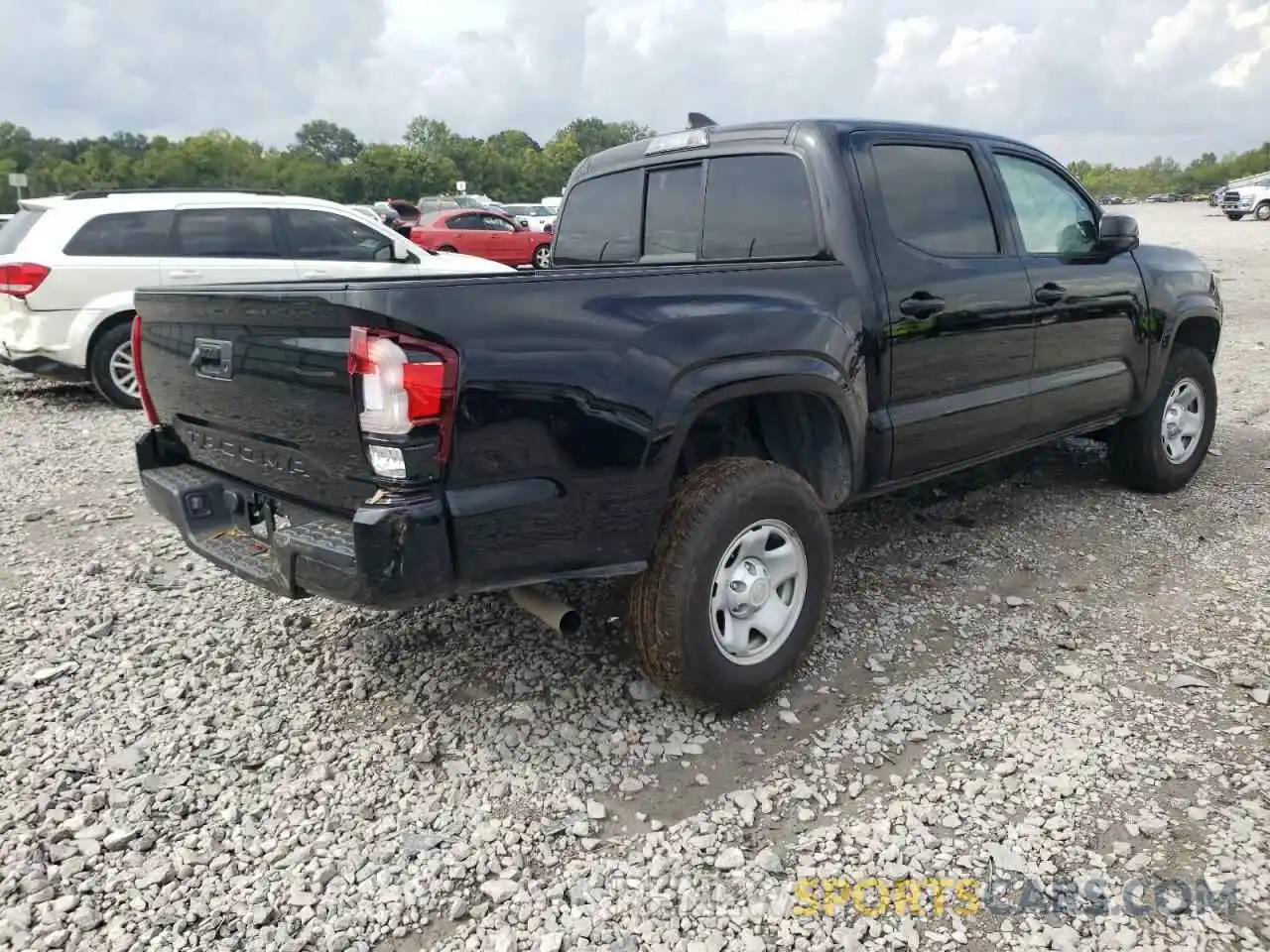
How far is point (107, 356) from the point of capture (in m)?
7.65

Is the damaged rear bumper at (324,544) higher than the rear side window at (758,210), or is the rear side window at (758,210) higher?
the rear side window at (758,210)

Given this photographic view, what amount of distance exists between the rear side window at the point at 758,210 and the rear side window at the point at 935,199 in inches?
13.0

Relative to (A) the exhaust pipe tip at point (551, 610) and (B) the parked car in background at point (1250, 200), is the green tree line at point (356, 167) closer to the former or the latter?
(B) the parked car in background at point (1250, 200)

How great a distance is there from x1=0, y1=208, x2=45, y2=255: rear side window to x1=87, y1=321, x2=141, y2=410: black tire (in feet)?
3.04

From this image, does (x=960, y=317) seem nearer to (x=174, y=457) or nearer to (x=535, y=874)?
(x=535, y=874)

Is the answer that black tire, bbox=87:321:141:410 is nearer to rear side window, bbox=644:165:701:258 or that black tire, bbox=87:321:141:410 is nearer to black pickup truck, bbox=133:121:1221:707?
black pickup truck, bbox=133:121:1221:707

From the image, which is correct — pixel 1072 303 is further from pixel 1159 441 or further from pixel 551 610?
pixel 551 610

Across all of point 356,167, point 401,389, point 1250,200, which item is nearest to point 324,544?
point 401,389

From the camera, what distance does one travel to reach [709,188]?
3885 millimetres

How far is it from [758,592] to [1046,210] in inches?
104

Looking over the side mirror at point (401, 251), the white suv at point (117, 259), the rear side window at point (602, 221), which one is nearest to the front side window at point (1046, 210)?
the rear side window at point (602, 221)

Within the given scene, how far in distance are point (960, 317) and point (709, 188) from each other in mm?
1139

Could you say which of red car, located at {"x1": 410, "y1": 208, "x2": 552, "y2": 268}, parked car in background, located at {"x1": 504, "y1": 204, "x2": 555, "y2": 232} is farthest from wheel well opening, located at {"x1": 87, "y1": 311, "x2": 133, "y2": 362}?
parked car in background, located at {"x1": 504, "y1": 204, "x2": 555, "y2": 232}

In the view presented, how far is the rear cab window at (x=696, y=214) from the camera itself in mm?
3580
